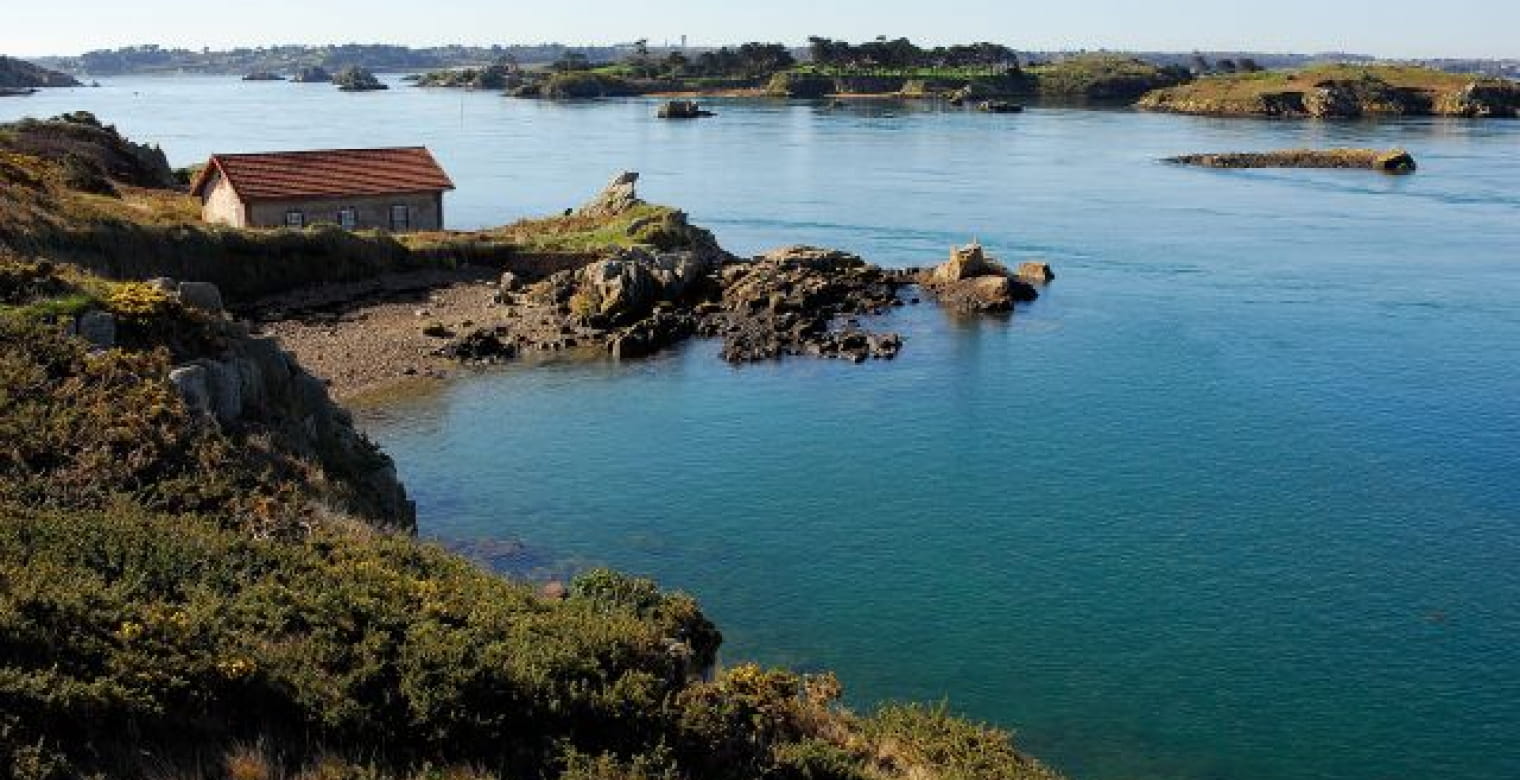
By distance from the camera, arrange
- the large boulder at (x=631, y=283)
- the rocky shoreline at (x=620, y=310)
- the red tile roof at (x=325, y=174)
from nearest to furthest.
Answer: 1. the rocky shoreline at (x=620, y=310)
2. the large boulder at (x=631, y=283)
3. the red tile roof at (x=325, y=174)

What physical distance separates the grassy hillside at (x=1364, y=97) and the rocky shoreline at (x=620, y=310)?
135m

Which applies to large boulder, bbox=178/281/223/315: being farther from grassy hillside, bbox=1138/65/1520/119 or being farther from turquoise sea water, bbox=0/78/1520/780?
grassy hillside, bbox=1138/65/1520/119

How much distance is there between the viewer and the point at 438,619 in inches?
627

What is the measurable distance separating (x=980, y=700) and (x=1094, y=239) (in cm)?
5857

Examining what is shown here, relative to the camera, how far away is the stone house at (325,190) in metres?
57.8

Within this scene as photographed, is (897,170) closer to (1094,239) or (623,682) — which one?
(1094,239)

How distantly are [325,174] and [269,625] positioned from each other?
4924 centimetres

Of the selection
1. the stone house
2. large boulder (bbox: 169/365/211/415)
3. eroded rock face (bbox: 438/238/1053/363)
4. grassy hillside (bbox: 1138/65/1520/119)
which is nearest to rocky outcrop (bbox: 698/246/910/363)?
eroded rock face (bbox: 438/238/1053/363)

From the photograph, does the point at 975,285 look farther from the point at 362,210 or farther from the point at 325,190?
the point at 325,190

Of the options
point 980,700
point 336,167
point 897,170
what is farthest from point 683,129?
point 980,700

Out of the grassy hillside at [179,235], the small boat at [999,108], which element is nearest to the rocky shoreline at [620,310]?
the grassy hillside at [179,235]

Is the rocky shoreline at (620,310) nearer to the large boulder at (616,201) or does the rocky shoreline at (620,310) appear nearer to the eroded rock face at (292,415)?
the large boulder at (616,201)

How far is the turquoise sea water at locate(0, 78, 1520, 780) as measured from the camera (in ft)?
84.3

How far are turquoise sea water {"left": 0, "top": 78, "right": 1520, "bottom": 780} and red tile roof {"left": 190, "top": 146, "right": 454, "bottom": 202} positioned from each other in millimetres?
17783
